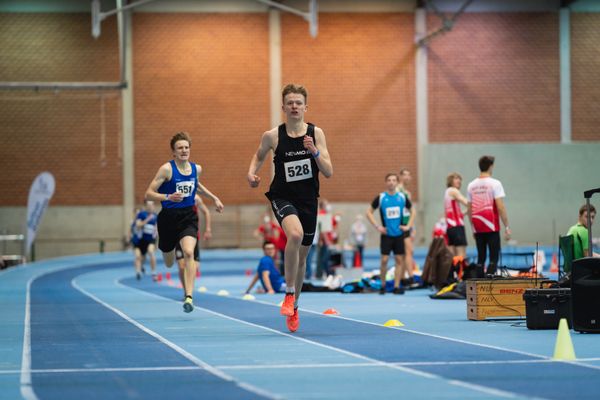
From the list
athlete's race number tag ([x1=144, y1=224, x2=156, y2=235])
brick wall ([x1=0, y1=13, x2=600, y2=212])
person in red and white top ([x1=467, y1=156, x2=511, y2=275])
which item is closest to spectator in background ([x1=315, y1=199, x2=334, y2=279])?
athlete's race number tag ([x1=144, y1=224, x2=156, y2=235])

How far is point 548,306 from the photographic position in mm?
10195

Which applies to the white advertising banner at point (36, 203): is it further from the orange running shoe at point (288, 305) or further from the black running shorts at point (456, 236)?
the orange running shoe at point (288, 305)

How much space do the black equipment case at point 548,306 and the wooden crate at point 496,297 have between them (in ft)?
4.27

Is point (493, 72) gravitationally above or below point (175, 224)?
above

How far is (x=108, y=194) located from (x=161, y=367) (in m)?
36.2

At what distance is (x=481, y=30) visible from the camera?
143 feet

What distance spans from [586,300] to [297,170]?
108 inches

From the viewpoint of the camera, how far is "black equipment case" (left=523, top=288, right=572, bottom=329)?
10.2 m

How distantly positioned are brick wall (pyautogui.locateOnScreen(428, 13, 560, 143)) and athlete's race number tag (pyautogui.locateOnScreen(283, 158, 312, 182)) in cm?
3410

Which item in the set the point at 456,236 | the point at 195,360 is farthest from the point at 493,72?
the point at 195,360

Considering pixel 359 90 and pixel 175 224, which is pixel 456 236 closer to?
pixel 175 224

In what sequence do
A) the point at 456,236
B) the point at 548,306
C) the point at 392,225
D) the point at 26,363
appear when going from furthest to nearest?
the point at 456,236, the point at 392,225, the point at 548,306, the point at 26,363

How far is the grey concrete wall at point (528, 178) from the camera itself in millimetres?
43750

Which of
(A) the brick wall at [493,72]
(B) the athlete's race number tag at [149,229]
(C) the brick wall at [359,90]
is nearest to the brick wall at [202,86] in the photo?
(C) the brick wall at [359,90]
